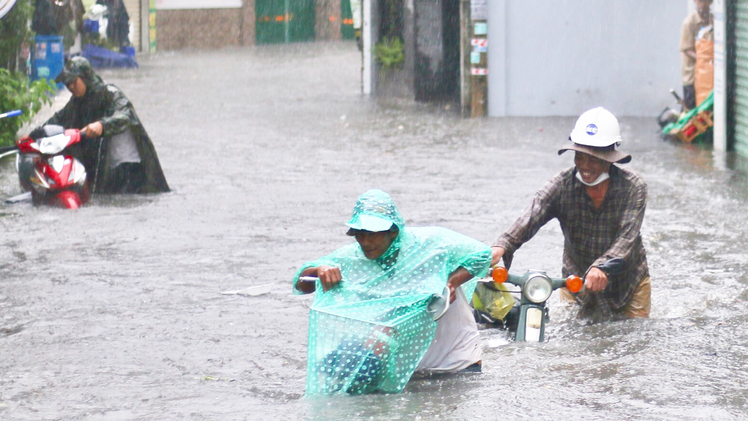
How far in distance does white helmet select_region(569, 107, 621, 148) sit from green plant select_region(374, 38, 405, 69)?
17318mm

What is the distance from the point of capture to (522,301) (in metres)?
5.47

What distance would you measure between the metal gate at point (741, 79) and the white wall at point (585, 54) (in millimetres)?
3744

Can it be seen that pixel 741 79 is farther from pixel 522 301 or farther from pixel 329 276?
pixel 329 276

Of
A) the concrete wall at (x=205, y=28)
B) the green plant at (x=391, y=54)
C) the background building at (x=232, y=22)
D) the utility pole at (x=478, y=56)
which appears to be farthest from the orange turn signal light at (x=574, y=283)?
the concrete wall at (x=205, y=28)

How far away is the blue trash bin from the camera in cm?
2197

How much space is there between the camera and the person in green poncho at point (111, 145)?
11344 millimetres

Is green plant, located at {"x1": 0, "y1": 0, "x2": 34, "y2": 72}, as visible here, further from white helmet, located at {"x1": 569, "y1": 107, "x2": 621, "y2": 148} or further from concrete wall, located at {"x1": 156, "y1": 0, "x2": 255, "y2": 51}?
concrete wall, located at {"x1": 156, "y1": 0, "x2": 255, "y2": 51}

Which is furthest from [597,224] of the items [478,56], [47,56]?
[47,56]

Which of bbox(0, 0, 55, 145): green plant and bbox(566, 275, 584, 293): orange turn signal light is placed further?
bbox(0, 0, 55, 145): green plant

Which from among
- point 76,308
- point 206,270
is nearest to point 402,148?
point 206,270

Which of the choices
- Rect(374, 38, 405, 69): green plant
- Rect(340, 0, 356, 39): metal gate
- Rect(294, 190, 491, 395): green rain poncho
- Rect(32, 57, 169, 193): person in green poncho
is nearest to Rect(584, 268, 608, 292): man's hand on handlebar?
Rect(294, 190, 491, 395): green rain poncho

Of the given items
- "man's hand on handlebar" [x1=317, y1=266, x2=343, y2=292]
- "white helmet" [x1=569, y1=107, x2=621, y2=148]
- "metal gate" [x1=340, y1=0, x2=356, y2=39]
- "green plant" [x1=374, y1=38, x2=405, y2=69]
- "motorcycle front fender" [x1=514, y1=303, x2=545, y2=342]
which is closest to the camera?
"man's hand on handlebar" [x1=317, y1=266, x2=343, y2=292]

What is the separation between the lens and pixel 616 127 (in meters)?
5.77

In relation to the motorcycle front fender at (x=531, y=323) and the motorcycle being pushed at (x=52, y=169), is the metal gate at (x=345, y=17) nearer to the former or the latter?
the motorcycle being pushed at (x=52, y=169)
